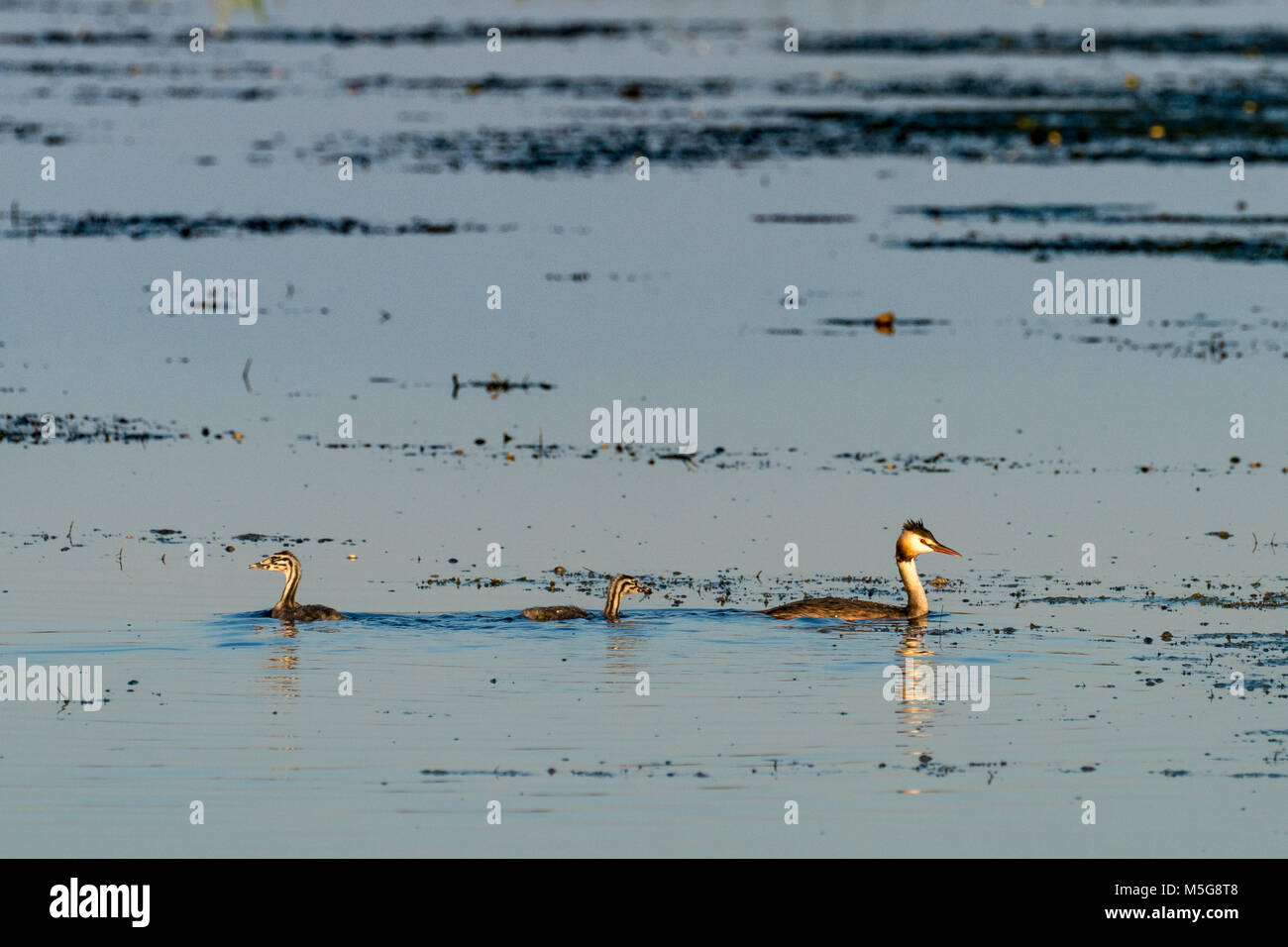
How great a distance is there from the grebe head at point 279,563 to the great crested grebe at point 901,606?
3217mm

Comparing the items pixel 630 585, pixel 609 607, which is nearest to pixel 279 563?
pixel 609 607

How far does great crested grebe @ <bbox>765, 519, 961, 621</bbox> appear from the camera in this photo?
15914mm

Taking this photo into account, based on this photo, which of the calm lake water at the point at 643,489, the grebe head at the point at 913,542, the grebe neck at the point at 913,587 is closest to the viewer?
the calm lake water at the point at 643,489

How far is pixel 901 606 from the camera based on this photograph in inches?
652

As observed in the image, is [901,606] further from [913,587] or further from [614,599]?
[614,599]

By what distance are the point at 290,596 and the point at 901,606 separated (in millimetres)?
4193

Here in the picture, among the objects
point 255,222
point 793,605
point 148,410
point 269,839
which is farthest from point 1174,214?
point 269,839

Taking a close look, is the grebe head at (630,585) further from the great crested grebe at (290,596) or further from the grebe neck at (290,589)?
the grebe neck at (290,589)

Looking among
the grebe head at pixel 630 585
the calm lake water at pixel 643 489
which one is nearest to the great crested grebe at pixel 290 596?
the calm lake water at pixel 643 489

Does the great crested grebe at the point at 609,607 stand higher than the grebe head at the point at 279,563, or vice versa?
the grebe head at the point at 279,563

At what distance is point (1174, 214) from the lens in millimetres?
36188

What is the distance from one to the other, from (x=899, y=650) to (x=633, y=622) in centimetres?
180

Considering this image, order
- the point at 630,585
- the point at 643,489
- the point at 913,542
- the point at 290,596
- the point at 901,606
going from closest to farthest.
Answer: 1. the point at 290,596
2. the point at 630,585
3. the point at 901,606
4. the point at 913,542
5. the point at 643,489

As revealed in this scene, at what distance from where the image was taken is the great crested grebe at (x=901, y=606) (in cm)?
1591
